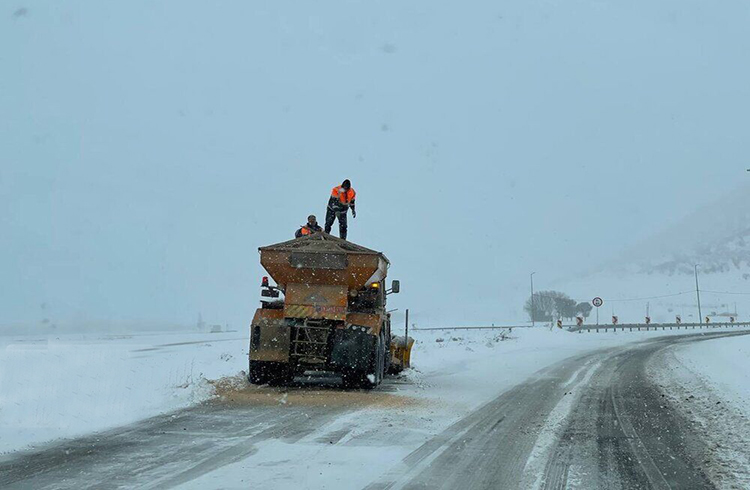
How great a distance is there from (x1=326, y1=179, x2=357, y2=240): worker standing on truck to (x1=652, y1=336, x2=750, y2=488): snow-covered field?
7.13 m

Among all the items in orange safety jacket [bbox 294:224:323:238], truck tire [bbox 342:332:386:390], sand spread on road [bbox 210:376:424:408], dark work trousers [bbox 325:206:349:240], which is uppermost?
dark work trousers [bbox 325:206:349:240]

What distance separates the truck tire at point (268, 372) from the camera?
457 inches

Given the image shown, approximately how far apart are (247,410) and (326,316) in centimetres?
271

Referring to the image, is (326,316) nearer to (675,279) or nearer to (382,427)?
(382,427)

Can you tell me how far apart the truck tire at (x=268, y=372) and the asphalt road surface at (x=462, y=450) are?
83.3 inches

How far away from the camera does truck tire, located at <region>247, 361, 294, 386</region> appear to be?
11.6m

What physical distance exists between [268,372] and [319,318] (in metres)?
1.47

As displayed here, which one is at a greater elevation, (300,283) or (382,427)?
(300,283)

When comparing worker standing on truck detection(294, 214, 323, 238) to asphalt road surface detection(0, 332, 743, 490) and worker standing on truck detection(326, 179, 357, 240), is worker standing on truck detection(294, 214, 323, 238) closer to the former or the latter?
worker standing on truck detection(326, 179, 357, 240)

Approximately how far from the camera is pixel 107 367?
10516 mm

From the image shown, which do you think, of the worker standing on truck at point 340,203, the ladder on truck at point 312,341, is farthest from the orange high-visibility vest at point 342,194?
the ladder on truck at point 312,341

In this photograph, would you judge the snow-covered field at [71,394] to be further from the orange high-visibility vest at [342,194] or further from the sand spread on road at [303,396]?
the orange high-visibility vest at [342,194]

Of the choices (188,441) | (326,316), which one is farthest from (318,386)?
(188,441)

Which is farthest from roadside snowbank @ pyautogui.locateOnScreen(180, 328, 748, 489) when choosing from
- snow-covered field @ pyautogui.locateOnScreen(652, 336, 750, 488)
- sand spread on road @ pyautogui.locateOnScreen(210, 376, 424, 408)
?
snow-covered field @ pyautogui.locateOnScreen(652, 336, 750, 488)
